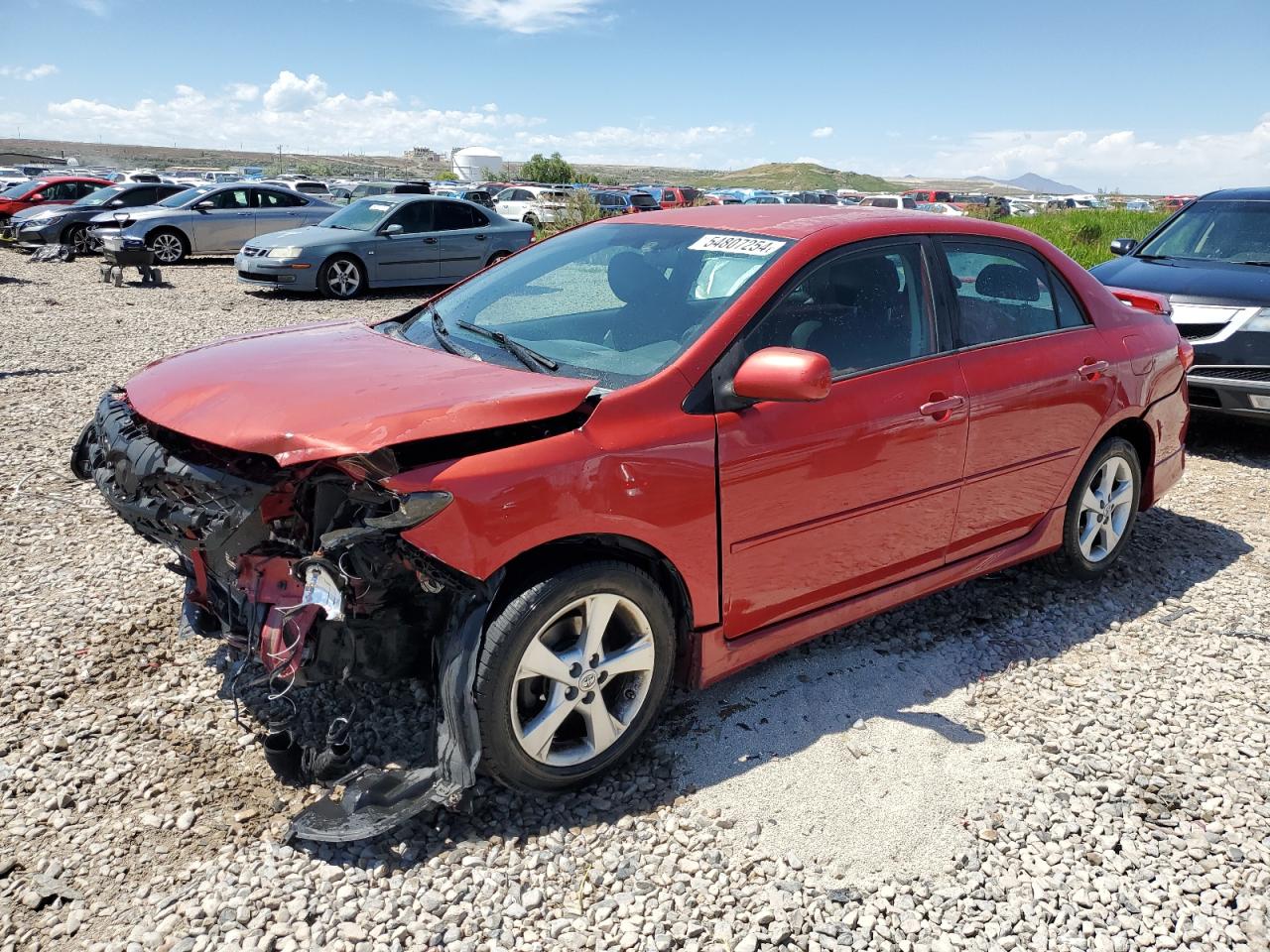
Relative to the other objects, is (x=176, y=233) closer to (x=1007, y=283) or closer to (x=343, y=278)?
(x=343, y=278)

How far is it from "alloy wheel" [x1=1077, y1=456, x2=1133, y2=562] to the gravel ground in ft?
1.07

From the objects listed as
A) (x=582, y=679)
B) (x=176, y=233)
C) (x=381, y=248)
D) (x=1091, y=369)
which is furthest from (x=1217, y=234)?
(x=176, y=233)

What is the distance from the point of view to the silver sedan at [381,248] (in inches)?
559

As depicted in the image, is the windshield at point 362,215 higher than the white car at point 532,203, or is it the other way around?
the white car at point 532,203

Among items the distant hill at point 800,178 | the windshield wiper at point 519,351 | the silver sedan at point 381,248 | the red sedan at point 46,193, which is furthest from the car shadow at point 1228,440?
the distant hill at point 800,178

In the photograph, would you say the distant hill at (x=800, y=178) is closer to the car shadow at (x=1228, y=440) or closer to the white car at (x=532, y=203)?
the white car at (x=532, y=203)

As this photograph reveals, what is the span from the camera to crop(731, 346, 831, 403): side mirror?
9.79 ft

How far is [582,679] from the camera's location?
297 centimetres

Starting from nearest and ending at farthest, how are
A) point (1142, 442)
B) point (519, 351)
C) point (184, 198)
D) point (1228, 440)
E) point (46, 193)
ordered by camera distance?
1. point (519, 351)
2. point (1142, 442)
3. point (1228, 440)
4. point (184, 198)
5. point (46, 193)

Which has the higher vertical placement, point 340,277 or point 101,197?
point 101,197

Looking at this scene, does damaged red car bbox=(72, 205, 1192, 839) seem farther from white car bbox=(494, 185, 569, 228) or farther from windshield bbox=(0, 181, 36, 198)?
windshield bbox=(0, 181, 36, 198)

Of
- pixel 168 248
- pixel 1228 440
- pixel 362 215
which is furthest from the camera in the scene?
pixel 168 248

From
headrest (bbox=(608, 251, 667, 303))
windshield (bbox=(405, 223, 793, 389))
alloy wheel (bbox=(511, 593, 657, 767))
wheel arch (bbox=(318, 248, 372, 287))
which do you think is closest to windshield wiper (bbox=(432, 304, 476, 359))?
windshield (bbox=(405, 223, 793, 389))

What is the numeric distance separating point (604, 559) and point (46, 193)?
Result: 83.6 ft
